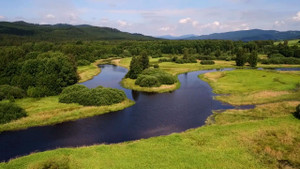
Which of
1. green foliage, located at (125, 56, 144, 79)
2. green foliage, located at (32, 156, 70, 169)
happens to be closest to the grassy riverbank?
green foliage, located at (32, 156, 70, 169)

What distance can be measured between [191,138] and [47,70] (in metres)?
60.7

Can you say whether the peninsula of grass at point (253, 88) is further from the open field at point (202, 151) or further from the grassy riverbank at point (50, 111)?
the grassy riverbank at point (50, 111)

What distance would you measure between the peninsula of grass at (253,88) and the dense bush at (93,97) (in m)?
34.3

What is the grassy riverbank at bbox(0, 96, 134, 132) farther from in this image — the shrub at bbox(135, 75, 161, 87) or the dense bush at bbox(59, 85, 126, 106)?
the shrub at bbox(135, 75, 161, 87)

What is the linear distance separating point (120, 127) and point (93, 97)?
56.4 ft

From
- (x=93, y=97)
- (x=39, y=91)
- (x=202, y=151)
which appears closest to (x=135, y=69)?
(x=93, y=97)

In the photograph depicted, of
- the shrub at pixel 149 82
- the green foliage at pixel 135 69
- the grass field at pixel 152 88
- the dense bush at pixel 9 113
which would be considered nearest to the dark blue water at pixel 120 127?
the dense bush at pixel 9 113

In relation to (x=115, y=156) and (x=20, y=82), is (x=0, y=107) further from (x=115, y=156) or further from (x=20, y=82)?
(x=115, y=156)

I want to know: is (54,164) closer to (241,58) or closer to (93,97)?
(93,97)

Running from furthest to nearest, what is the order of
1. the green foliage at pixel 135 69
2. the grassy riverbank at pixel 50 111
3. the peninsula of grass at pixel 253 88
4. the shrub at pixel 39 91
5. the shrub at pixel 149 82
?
1. the green foliage at pixel 135 69
2. the shrub at pixel 149 82
3. the shrub at pixel 39 91
4. the peninsula of grass at pixel 253 88
5. the grassy riverbank at pixel 50 111

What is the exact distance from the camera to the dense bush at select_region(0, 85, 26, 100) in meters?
65.7

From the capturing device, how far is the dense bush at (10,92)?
65688 millimetres

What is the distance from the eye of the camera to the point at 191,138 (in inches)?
1645

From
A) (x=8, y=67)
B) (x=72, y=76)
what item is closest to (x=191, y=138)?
(x=72, y=76)
